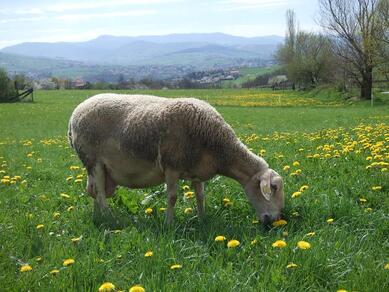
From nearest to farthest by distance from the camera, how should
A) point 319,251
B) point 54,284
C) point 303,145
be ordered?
point 54,284
point 319,251
point 303,145

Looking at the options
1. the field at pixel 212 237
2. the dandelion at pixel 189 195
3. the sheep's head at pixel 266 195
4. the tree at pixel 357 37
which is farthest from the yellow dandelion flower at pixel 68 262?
the tree at pixel 357 37

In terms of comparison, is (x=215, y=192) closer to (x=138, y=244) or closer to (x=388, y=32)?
(x=138, y=244)

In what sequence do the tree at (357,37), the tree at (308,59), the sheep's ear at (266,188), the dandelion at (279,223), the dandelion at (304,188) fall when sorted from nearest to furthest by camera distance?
the dandelion at (279,223)
the sheep's ear at (266,188)
the dandelion at (304,188)
the tree at (357,37)
the tree at (308,59)

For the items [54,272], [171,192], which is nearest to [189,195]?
[171,192]

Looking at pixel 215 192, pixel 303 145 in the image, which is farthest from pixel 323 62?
pixel 215 192

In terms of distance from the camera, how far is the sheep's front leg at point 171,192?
613 cm

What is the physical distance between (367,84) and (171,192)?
4240cm

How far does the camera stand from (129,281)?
4.19 meters

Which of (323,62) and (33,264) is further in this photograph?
(323,62)

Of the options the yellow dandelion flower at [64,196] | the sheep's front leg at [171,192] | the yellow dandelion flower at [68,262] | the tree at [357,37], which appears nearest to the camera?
the yellow dandelion flower at [68,262]

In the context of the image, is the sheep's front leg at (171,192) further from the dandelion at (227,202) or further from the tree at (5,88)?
Result: the tree at (5,88)

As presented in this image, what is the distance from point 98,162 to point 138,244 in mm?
2213

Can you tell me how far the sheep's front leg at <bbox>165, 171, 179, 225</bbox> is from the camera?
20.1 feet

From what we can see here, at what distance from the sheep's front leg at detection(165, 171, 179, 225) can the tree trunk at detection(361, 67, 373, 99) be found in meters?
41.3
